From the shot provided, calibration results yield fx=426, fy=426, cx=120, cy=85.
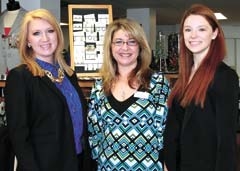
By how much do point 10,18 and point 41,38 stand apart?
704mm

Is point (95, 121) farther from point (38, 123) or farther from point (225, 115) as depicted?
point (225, 115)

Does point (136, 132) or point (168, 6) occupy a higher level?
point (168, 6)

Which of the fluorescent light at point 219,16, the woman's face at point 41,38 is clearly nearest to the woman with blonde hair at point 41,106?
the woman's face at point 41,38

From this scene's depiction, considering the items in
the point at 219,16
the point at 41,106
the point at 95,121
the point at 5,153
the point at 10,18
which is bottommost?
the point at 5,153

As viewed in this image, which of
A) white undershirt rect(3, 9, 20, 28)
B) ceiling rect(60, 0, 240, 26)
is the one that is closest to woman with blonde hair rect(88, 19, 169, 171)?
white undershirt rect(3, 9, 20, 28)

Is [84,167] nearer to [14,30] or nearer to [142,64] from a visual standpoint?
[142,64]

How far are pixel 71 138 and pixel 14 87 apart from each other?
0.37 metres

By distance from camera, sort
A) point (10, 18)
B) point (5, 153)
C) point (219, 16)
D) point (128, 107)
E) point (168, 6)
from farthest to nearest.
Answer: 1. point (219, 16)
2. point (168, 6)
3. point (10, 18)
4. point (128, 107)
5. point (5, 153)

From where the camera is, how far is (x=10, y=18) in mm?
2605

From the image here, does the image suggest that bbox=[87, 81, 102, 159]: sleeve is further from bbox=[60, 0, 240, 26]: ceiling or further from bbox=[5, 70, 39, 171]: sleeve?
bbox=[60, 0, 240, 26]: ceiling

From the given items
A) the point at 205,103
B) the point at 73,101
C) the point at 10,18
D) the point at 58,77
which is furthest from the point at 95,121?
the point at 10,18

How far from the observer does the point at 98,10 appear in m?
2.83

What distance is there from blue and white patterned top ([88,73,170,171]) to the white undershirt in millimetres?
839

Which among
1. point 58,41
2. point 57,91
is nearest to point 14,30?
point 58,41
